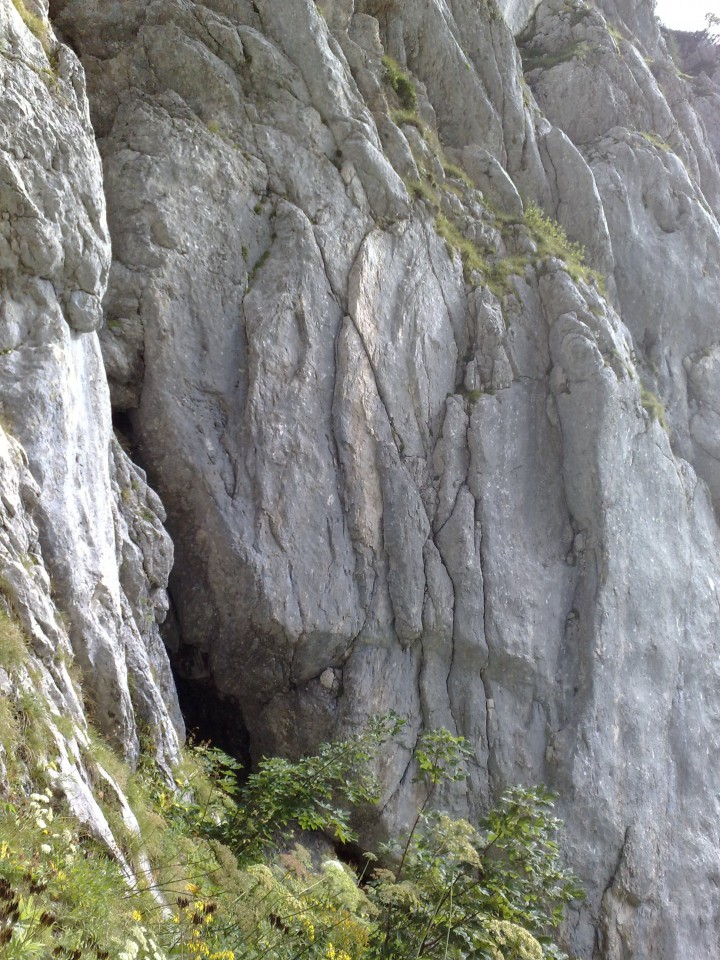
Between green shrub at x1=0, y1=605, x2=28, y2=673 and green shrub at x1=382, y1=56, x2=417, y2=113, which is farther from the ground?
green shrub at x1=382, y1=56, x2=417, y2=113

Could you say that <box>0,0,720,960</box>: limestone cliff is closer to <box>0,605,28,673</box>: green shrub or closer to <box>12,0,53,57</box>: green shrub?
<box>12,0,53,57</box>: green shrub


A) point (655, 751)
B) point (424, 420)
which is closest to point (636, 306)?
point (424, 420)

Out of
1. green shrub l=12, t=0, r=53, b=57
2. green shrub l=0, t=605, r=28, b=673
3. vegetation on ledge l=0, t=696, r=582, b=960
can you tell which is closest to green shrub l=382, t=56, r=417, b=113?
green shrub l=12, t=0, r=53, b=57

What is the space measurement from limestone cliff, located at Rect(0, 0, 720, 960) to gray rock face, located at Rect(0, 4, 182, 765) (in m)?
0.05

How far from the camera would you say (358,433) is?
13.2 meters

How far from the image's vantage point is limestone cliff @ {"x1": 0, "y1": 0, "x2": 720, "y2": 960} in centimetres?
966

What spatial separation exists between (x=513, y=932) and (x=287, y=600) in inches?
283

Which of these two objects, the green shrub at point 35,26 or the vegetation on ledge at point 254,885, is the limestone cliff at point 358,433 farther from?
the vegetation on ledge at point 254,885

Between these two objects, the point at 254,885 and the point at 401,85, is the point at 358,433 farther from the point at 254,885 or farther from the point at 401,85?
the point at 401,85

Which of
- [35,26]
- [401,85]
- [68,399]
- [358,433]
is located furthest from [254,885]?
[401,85]

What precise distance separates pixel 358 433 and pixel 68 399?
19.7ft

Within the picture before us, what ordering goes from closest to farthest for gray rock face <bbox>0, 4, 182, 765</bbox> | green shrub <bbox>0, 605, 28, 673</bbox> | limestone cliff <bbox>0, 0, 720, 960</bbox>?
green shrub <bbox>0, 605, 28, 673</bbox>
gray rock face <bbox>0, 4, 182, 765</bbox>
limestone cliff <bbox>0, 0, 720, 960</bbox>

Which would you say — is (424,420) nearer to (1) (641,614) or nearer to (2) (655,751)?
(1) (641,614)

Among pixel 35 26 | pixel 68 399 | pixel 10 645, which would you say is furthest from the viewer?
pixel 35 26
